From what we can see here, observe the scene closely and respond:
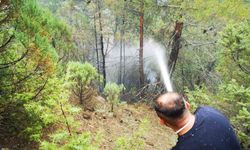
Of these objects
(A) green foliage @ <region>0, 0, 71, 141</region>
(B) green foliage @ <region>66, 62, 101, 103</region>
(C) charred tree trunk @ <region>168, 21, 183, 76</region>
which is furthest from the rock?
(C) charred tree trunk @ <region>168, 21, 183, 76</region>

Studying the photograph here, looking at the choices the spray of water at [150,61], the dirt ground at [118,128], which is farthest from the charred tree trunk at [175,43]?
the dirt ground at [118,128]

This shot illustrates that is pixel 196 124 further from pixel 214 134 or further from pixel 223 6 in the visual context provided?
pixel 223 6

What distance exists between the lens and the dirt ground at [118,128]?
9.85 m

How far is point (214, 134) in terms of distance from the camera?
9.43 ft

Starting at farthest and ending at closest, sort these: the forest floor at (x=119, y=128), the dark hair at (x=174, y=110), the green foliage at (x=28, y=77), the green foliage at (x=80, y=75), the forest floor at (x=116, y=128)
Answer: the green foliage at (x=80, y=75) < the forest floor at (x=119, y=128) < the forest floor at (x=116, y=128) < the green foliage at (x=28, y=77) < the dark hair at (x=174, y=110)

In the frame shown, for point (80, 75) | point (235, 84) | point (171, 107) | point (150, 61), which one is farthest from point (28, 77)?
point (150, 61)

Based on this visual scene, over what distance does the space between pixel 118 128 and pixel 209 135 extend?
8.24 m

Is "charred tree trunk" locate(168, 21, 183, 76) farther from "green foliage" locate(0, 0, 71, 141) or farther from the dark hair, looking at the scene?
the dark hair

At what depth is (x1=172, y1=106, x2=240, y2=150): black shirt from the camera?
9.41 ft

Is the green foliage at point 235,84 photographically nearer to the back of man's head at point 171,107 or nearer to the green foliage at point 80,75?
the green foliage at point 80,75

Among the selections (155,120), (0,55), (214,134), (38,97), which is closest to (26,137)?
(38,97)

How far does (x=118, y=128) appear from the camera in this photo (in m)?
11.0

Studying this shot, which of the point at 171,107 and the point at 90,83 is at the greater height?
the point at 171,107

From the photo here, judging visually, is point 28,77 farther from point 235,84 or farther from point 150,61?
point 150,61
